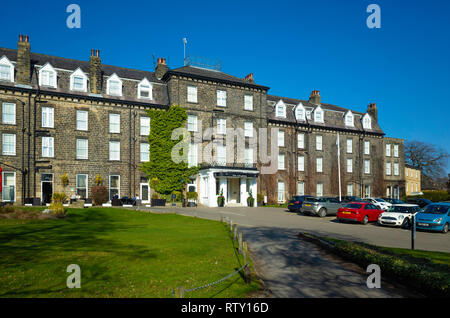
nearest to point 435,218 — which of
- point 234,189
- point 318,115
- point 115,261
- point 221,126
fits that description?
point 115,261

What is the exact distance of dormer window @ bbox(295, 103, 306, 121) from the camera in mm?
45312

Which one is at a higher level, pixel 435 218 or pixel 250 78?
pixel 250 78

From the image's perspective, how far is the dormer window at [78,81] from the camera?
1291 inches

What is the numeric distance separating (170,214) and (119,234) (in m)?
9.42

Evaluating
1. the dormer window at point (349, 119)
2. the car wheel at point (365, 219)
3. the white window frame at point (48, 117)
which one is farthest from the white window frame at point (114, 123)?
the dormer window at point (349, 119)

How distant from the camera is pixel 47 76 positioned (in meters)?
31.8

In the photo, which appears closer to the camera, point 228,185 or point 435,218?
point 435,218

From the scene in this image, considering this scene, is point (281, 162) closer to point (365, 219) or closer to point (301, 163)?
point (301, 163)

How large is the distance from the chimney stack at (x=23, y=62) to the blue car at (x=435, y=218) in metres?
32.8

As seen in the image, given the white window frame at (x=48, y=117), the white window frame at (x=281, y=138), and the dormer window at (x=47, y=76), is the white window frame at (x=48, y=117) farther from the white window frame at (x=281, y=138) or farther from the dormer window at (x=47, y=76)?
the white window frame at (x=281, y=138)

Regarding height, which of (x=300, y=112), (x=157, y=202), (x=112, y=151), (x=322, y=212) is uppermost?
(x=300, y=112)

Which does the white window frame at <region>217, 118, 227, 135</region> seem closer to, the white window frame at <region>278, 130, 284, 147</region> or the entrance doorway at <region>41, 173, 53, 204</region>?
the white window frame at <region>278, 130, 284, 147</region>

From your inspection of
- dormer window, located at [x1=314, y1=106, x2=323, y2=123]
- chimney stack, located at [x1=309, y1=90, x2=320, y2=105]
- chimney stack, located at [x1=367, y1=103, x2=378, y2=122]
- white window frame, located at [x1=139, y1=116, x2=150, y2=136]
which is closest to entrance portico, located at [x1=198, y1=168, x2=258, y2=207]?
white window frame, located at [x1=139, y1=116, x2=150, y2=136]

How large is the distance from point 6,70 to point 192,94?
17.0 metres
